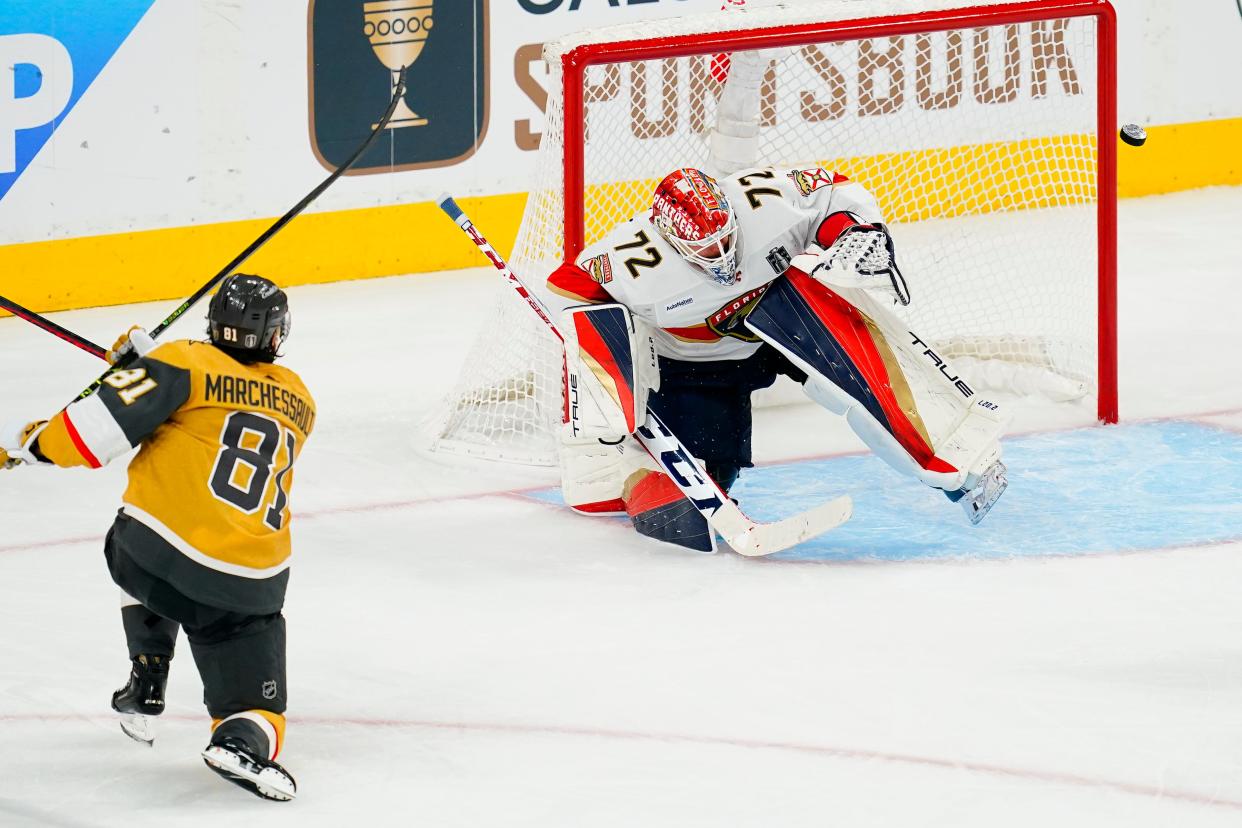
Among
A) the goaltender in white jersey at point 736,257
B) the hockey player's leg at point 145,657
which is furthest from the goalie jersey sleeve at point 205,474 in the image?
the goaltender in white jersey at point 736,257

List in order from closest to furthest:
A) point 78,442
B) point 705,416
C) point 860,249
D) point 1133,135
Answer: point 78,442 < point 860,249 < point 705,416 < point 1133,135

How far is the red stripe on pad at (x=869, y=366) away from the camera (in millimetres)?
4270

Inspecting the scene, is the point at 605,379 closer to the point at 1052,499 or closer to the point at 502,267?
the point at 502,267

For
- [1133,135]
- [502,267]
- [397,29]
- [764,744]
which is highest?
[397,29]

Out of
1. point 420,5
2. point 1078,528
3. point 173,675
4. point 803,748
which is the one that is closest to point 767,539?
point 1078,528

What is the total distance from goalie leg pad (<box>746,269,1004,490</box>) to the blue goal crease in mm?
174

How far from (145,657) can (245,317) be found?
55cm

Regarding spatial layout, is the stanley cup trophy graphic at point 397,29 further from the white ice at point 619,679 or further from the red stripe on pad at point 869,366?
the red stripe on pad at point 869,366

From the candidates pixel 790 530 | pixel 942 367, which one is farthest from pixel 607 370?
pixel 942 367

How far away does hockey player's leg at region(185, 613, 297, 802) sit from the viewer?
9.62ft

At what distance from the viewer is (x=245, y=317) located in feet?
9.75

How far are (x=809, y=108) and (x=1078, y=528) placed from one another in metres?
1.92

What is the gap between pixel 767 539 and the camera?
4.15 m

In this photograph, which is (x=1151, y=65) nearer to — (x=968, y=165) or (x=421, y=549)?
(x=968, y=165)
